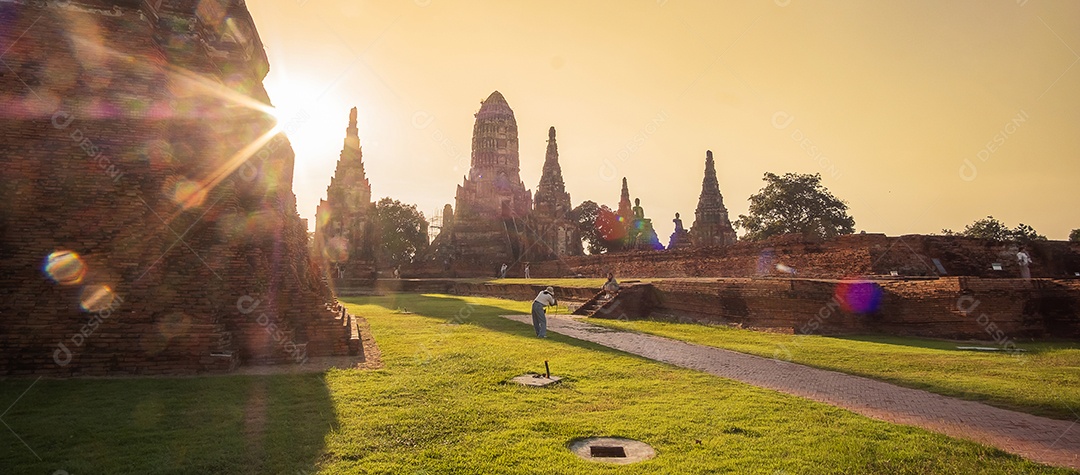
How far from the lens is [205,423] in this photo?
13.6 feet

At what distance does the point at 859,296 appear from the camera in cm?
1098

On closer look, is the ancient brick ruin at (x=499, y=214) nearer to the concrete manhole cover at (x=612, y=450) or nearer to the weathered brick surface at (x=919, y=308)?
the weathered brick surface at (x=919, y=308)

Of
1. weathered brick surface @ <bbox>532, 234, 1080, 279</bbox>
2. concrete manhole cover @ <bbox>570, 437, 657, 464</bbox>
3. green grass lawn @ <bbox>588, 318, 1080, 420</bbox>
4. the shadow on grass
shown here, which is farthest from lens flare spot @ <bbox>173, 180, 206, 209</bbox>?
weathered brick surface @ <bbox>532, 234, 1080, 279</bbox>

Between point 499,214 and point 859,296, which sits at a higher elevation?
point 499,214

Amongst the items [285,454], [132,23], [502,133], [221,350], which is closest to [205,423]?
[285,454]

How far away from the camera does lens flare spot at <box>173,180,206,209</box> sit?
6953mm

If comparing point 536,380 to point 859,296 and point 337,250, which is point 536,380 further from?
point 337,250

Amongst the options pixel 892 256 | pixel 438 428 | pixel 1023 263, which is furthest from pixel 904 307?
pixel 438 428

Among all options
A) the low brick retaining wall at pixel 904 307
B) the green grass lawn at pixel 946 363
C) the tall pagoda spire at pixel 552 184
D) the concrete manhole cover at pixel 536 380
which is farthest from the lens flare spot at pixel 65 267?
the tall pagoda spire at pixel 552 184

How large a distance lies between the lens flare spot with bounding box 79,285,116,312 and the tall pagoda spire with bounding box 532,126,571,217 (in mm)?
47418

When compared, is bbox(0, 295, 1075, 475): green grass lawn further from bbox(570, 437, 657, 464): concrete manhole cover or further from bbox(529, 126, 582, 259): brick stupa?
bbox(529, 126, 582, 259): brick stupa

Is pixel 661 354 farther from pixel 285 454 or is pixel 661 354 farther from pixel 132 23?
pixel 132 23

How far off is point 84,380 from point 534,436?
5.15 metres

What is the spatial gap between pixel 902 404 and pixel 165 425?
693cm
